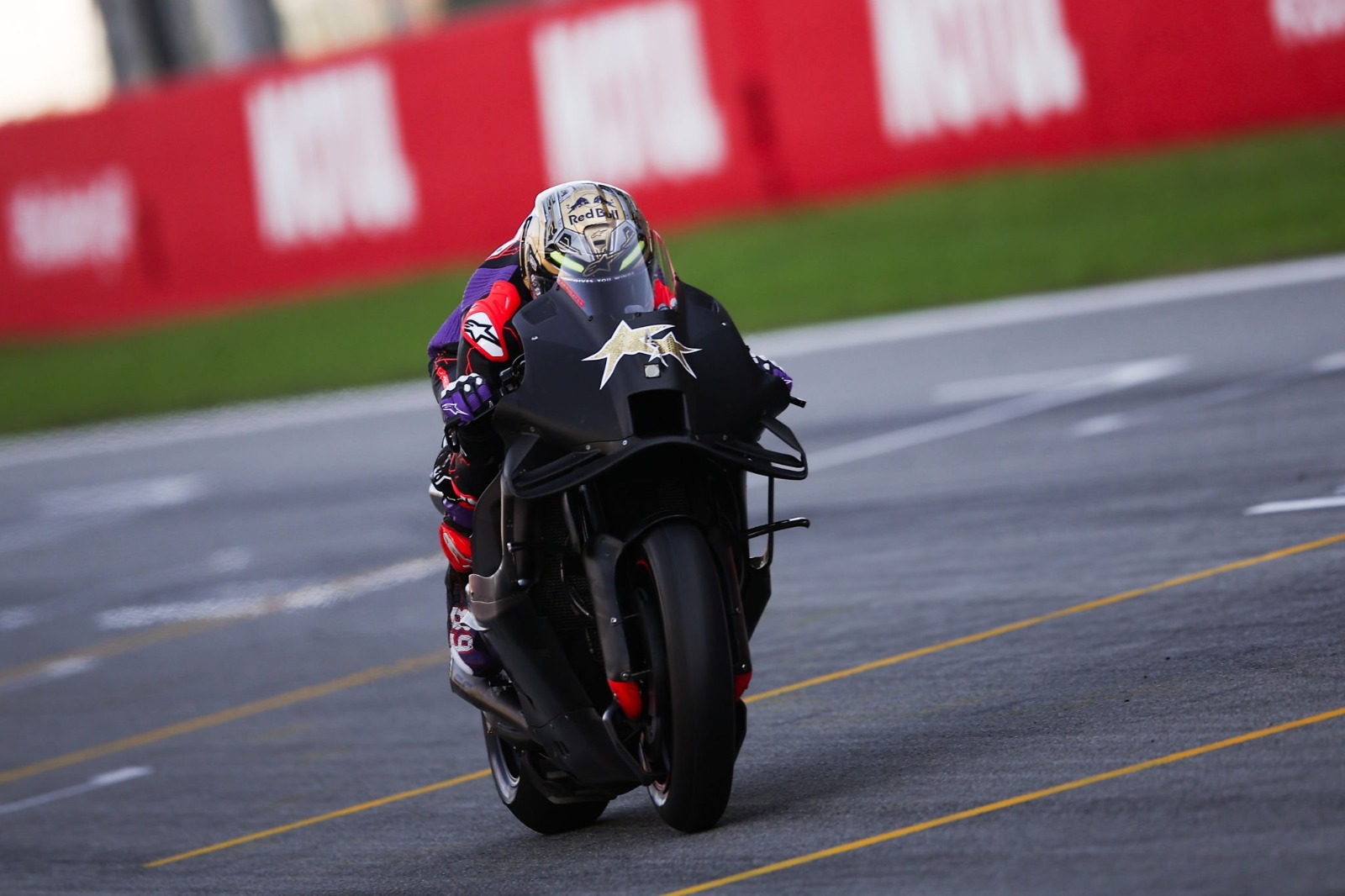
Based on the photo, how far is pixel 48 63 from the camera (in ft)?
123

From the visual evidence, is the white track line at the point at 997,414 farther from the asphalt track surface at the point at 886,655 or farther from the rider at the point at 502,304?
the rider at the point at 502,304

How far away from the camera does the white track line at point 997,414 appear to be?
478 inches

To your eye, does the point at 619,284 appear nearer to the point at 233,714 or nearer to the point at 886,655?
the point at 886,655

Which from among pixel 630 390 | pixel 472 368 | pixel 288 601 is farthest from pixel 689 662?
pixel 288 601

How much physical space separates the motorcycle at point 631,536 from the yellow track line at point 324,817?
143 centimetres

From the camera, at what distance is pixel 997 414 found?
12.4 metres

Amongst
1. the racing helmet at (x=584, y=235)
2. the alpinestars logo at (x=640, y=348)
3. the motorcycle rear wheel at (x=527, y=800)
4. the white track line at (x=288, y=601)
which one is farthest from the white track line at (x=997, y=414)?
the alpinestars logo at (x=640, y=348)

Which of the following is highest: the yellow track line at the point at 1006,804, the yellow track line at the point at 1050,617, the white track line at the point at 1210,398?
the yellow track line at the point at 1006,804

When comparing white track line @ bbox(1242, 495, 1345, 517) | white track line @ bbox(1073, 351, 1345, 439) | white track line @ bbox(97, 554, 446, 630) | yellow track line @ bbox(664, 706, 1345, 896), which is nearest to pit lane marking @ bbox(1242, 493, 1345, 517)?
white track line @ bbox(1242, 495, 1345, 517)

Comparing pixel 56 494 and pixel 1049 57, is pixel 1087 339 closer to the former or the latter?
pixel 1049 57

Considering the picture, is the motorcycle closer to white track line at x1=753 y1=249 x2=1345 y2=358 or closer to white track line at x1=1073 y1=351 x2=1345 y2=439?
white track line at x1=1073 y1=351 x2=1345 y2=439

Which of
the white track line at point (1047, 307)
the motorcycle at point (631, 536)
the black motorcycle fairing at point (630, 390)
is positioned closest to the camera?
the motorcycle at point (631, 536)

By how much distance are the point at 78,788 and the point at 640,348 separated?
4190mm

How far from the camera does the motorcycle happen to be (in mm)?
5250
